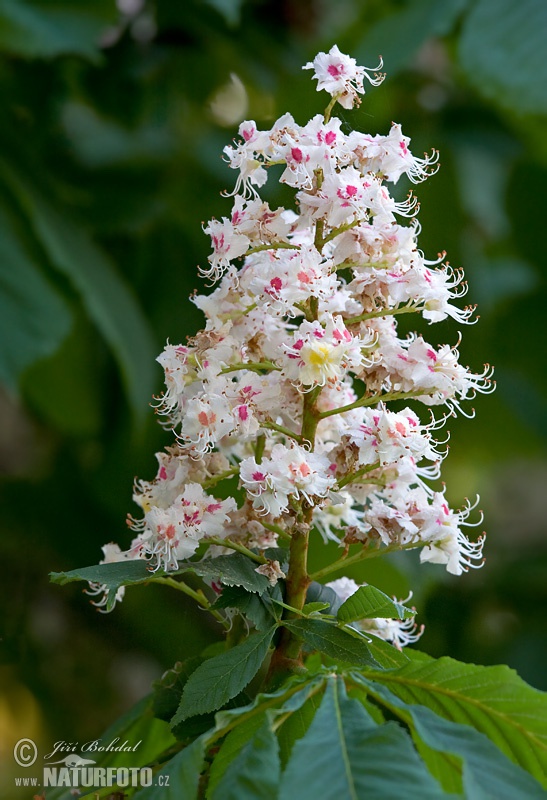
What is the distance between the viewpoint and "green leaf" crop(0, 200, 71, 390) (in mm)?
1332

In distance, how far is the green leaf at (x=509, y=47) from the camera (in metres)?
1.36

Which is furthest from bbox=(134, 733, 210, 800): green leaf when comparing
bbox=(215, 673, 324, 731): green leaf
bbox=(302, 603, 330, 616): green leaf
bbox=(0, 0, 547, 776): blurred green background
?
bbox=(0, 0, 547, 776): blurred green background

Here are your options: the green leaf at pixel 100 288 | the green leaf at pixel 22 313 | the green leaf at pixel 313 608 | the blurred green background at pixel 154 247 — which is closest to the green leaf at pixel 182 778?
the green leaf at pixel 313 608

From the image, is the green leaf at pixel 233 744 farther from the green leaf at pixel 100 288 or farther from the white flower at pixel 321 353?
the green leaf at pixel 100 288

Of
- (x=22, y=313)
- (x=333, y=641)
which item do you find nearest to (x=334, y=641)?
(x=333, y=641)

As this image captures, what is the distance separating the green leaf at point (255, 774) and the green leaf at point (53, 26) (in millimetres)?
1129

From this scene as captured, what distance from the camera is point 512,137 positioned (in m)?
2.27

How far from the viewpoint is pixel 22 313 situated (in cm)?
136

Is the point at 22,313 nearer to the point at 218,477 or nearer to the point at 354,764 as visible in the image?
the point at 218,477

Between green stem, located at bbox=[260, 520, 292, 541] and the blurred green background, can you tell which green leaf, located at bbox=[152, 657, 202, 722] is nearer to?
green stem, located at bbox=[260, 520, 292, 541]

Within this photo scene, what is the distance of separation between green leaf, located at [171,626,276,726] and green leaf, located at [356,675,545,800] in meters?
0.07

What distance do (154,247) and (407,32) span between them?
62 centimetres

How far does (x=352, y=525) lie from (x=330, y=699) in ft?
0.59

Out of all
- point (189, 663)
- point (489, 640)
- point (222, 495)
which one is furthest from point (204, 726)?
point (489, 640)
